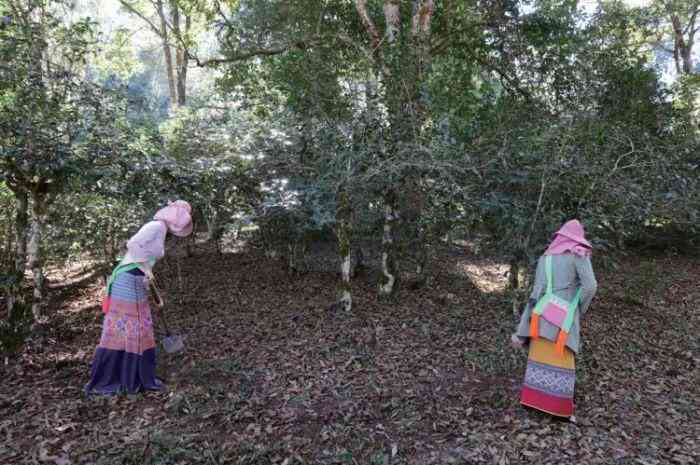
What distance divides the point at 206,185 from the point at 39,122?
1.97 metres

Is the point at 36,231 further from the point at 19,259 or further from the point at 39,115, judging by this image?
the point at 39,115

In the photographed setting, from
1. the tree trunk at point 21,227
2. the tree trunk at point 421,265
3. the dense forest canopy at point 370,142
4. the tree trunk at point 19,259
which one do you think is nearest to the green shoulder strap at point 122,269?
the dense forest canopy at point 370,142

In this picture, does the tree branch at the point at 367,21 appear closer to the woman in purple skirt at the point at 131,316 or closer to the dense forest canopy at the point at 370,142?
the dense forest canopy at the point at 370,142

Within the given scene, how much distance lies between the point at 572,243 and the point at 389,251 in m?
3.84

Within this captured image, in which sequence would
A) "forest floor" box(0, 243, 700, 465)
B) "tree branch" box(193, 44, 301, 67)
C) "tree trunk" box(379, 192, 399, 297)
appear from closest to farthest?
"forest floor" box(0, 243, 700, 465), "tree trunk" box(379, 192, 399, 297), "tree branch" box(193, 44, 301, 67)

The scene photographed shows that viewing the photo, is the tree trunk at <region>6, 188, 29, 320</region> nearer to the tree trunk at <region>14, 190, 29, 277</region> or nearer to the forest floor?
the tree trunk at <region>14, 190, 29, 277</region>

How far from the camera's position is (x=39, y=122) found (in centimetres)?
520

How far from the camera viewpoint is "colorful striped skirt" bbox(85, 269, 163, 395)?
4.30m

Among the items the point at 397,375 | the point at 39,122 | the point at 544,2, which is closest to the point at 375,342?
the point at 397,375

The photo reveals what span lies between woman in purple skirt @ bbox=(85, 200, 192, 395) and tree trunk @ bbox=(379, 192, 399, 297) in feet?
11.4

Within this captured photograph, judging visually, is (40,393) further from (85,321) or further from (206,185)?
(206,185)

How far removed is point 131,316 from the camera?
→ 434 centimetres

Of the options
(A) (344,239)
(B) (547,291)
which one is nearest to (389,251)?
(A) (344,239)

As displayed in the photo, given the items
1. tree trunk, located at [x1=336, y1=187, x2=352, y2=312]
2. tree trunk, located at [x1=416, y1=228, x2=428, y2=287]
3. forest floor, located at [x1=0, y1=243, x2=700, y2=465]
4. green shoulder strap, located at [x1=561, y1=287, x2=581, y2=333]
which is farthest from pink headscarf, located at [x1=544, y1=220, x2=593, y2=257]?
tree trunk, located at [x1=416, y1=228, x2=428, y2=287]
